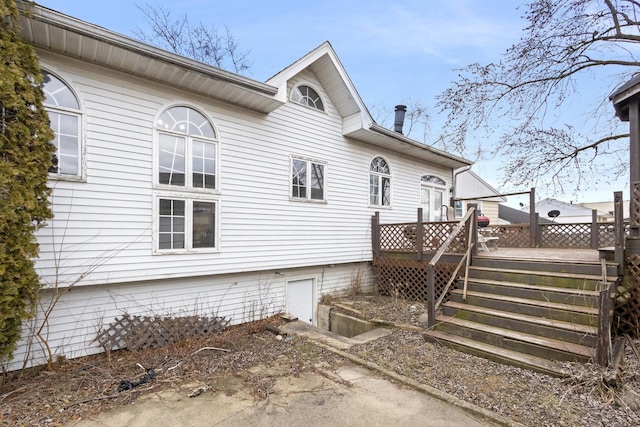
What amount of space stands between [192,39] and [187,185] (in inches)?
484

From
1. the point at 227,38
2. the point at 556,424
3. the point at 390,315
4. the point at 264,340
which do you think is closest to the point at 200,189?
the point at 264,340

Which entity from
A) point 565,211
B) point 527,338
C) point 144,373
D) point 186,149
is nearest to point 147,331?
point 144,373

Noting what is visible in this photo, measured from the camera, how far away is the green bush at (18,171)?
3.32 metres

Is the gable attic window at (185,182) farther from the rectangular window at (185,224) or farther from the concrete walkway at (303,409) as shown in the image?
the concrete walkway at (303,409)

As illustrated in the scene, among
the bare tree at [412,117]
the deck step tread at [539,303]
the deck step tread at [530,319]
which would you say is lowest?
the deck step tread at [530,319]

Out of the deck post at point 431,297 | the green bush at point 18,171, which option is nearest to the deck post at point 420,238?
the deck post at point 431,297

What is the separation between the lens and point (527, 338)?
166 inches

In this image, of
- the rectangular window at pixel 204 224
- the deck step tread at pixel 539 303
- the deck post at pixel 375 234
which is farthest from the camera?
the deck post at pixel 375 234

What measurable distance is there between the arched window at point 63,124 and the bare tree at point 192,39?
10469 mm

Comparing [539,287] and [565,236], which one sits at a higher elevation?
[565,236]

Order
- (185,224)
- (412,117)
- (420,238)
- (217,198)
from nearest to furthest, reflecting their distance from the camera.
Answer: (185,224) < (217,198) < (420,238) < (412,117)

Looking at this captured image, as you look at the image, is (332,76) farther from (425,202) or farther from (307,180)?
(425,202)

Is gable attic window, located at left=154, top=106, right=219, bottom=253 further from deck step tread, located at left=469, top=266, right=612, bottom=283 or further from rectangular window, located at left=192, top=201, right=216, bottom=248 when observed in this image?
deck step tread, located at left=469, top=266, right=612, bottom=283

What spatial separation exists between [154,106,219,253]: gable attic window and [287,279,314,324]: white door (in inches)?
92.1
